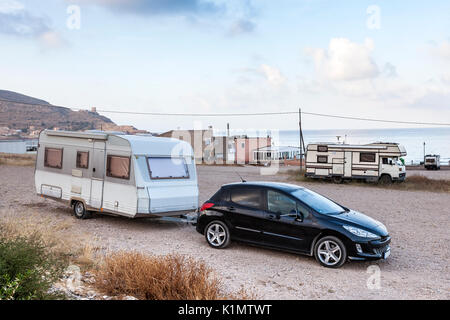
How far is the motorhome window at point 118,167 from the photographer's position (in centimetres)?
1073

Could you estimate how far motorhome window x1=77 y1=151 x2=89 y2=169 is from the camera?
466 inches

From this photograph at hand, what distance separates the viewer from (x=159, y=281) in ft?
18.5

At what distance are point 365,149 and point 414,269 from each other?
1834 cm

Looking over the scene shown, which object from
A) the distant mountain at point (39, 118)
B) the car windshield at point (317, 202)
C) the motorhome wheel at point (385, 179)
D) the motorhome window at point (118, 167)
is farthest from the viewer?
the distant mountain at point (39, 118)

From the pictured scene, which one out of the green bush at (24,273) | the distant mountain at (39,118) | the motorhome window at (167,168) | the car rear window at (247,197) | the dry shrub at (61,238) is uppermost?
the distant mountain at (39,118)

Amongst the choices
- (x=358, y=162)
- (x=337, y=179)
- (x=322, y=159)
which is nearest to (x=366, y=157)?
(x=358, y=162)

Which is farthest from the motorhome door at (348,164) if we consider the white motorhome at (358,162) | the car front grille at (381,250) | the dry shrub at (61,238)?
the dry shrub at (61,238)

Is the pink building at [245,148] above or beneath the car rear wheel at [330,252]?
above

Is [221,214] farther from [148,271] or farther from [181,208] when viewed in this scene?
[148,271]

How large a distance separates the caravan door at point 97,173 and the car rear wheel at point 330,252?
6.43 m

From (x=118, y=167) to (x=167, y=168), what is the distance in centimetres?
132

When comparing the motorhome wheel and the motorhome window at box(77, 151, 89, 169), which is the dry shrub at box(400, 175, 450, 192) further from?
the motorhome window at box(77, 151, 89, 169)

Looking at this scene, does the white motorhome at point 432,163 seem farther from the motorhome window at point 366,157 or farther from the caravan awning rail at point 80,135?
the caravan awning rail at point 80,135
